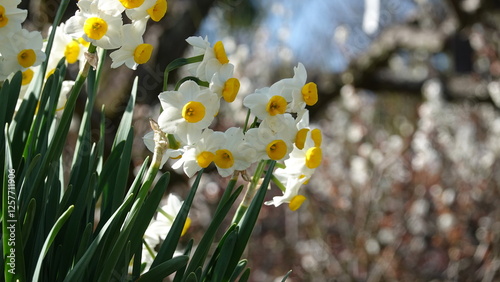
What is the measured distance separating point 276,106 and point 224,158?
0.27ft

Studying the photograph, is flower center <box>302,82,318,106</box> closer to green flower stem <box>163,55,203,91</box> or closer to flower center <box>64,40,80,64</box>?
green flower stem <box>163,55,203,91</box>

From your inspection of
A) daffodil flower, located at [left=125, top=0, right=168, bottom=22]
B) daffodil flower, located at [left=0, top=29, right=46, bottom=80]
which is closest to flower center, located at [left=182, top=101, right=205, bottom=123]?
daffodil flower, located at [left=125, top=0, right=168, bottom=22]

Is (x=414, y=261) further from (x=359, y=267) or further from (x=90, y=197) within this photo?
(x=90, y=197)

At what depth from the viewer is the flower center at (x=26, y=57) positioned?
0.76 meters

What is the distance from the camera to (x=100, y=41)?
2.28ft

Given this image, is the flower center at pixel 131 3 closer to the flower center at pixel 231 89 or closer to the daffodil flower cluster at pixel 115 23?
the daffodil flower cluster at pixel 115 23

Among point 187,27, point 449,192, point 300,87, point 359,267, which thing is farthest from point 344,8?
point 300,87

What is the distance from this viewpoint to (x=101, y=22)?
688 mm

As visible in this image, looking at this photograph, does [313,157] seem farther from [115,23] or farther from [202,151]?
[115,23]

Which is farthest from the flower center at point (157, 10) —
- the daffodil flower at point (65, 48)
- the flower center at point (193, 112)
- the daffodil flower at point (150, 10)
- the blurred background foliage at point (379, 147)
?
the blurred background foliage at point (379, 147)

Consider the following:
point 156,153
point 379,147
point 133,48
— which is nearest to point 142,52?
point 133,48

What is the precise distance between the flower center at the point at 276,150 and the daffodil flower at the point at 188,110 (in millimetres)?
72

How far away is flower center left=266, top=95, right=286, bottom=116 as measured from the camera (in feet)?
2.32

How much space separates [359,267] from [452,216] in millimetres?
853
